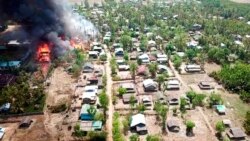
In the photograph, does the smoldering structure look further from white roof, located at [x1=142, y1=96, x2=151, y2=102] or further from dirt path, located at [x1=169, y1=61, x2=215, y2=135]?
white roof, located at [x1=142, y1=96, x2=151, y2=102]

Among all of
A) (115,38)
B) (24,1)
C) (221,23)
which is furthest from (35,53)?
(221,23)

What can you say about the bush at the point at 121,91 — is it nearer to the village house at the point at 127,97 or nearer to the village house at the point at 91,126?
the village house at the point at 127,97

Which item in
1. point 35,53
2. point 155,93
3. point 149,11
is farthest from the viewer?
point 149,11

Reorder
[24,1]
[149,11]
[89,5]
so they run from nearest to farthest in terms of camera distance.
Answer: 1. [24,1]
2. [149,11]
3. [89,5]

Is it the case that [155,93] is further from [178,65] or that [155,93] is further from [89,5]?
[89,5]

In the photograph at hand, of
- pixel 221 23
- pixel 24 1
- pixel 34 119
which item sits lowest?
pixel 34 119

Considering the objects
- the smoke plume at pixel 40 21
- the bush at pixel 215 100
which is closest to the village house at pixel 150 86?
the bush at pixel 215 100

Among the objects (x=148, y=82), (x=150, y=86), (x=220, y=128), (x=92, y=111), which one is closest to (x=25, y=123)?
(x=92, y=111)
